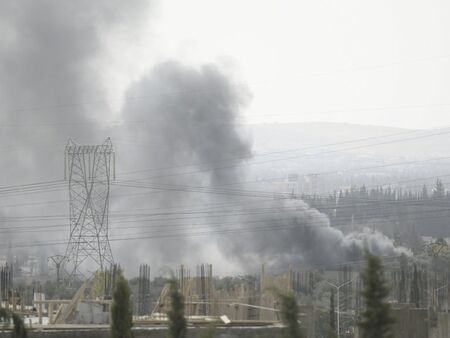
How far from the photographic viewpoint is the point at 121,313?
23391 millimetres

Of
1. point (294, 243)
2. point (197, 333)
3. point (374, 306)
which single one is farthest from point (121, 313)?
point (294, 243)

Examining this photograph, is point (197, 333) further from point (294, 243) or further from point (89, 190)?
point (294, 243)

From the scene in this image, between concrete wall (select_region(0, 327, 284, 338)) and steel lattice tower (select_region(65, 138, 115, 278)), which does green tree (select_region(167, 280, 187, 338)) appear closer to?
concrete wall (select_region(0, 327, 284, 338))

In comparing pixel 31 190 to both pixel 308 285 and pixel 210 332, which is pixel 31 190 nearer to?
pixel 308 285

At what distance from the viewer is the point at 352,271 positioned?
7038 cm

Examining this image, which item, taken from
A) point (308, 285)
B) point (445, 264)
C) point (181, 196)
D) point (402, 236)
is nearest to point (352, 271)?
point (445, 264)

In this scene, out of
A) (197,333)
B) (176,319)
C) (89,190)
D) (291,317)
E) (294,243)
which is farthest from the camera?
(294,243)

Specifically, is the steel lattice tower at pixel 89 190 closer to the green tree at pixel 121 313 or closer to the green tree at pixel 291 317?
the green tree at pixel 121 313

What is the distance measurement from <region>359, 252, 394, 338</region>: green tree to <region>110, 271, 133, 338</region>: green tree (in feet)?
17.9

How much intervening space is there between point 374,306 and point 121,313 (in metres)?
5.75

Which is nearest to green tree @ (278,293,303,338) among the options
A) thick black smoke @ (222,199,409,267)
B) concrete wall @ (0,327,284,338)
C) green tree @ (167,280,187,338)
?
green tree @ (167,280,187,338)

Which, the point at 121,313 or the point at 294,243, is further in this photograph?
the point at 294,243

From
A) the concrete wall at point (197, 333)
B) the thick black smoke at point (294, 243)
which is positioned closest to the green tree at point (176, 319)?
the concrete wall at point (197, 333)

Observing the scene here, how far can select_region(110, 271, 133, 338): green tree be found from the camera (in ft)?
76.4
